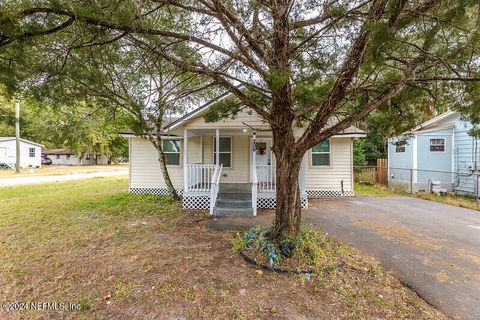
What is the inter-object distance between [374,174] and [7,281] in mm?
15589

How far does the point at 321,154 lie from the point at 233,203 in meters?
4.90

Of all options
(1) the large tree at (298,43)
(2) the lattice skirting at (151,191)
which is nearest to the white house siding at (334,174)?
(1) the large tree at (298,43)

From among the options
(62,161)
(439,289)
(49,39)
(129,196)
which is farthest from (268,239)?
(62,161)

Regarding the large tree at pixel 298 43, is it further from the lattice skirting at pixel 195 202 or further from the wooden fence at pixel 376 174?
the wooden fence at pixel 376 174

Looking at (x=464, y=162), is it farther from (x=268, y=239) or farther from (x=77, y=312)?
(x=77, y=312)

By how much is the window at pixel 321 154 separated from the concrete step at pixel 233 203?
415cm

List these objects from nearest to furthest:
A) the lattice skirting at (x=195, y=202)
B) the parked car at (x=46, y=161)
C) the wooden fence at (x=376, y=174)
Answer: the lattice skirting at (x=195, y=202)
the wooden fence at (x=376, y=174)
the parked car at (x=46, y=161)

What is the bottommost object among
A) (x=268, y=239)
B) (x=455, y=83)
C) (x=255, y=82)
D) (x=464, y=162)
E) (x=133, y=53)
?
(x=268, y=239)

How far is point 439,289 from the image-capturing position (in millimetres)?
3334

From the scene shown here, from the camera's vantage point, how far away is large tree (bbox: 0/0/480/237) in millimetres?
2865

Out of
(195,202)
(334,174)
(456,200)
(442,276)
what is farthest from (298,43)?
(456,200)

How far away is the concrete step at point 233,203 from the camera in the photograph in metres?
7.57

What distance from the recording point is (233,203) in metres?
7.70

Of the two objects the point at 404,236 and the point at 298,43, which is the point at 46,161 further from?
the point at 404,236
